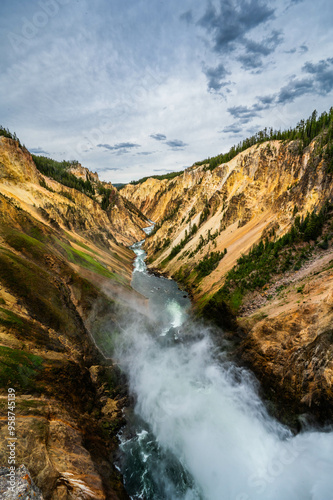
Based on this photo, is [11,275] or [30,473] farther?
[11,275]

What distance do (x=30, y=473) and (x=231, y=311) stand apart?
19.0 metres

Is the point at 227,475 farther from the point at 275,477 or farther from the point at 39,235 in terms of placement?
the point at 39,235

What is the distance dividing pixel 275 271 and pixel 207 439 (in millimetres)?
15626

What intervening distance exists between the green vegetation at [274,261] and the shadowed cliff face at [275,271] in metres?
0.24

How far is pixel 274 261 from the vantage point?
23859mm

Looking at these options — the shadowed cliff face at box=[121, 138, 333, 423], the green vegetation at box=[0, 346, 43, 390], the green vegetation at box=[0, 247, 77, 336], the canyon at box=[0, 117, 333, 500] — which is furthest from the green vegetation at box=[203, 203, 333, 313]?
the green vegetation at box=[0, 346, 43, 390]

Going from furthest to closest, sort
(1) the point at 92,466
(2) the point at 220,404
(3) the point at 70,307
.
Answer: (3) the point at 70,307, (2) the point at 220,404, (1) the point at 92,466

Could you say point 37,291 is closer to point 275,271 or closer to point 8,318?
point 8,318

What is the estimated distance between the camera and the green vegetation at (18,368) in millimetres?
10152

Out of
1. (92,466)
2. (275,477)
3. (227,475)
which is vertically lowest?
(92,466)

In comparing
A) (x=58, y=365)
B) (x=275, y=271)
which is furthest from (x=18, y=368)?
(x=275, y=271)

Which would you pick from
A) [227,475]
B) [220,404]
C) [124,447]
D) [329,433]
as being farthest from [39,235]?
[329,433]

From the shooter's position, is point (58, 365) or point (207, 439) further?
point (58, 365)

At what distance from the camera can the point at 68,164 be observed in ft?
350
